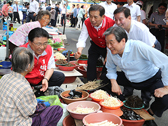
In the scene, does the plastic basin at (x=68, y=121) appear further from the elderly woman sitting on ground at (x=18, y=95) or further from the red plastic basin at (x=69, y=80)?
the red plastic basin at (x=69, y=80)

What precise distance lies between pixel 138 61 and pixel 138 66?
0.30ft

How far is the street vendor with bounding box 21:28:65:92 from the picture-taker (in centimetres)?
305

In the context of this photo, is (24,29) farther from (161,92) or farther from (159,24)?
(159,24)

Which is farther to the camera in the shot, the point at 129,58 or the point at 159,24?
the point at 159,24

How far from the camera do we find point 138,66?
3107 mm

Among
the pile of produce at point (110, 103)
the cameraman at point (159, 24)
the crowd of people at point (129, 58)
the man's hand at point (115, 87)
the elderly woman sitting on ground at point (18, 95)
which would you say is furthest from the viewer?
the cameraman at point (159, 24)

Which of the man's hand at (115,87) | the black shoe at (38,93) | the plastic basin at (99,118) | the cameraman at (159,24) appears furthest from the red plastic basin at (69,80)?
the cameraman at (159,24)

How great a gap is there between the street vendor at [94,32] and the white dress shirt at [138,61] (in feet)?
2.92

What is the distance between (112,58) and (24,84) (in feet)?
5.79

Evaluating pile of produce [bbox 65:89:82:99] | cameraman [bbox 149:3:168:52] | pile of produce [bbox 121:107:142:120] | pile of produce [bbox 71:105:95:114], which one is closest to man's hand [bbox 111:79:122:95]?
pile of produce [bbox 121:107:142:120]

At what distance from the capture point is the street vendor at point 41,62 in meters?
3.05

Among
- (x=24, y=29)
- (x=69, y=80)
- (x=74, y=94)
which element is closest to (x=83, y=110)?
(x=74, y=94)

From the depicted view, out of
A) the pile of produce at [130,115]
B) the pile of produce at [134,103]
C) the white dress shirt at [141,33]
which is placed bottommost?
the pile of produce at [130,115]

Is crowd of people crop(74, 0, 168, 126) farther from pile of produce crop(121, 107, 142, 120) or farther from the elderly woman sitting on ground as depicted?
the elderly woman sitting on ground
